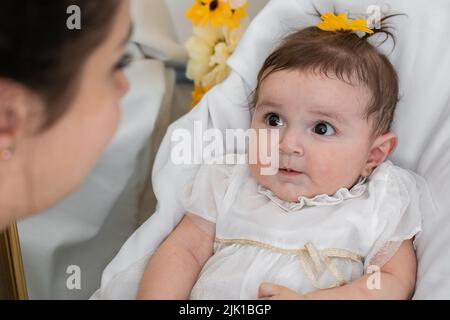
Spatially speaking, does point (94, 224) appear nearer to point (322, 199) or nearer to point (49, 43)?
point (322, 199)

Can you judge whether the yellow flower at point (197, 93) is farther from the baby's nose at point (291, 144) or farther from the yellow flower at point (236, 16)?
the baby's nose at point (291, 144)

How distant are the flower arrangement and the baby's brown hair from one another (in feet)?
0.71

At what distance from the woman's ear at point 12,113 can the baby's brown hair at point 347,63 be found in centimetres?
44

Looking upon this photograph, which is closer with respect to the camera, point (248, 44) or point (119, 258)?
point (119, 258)

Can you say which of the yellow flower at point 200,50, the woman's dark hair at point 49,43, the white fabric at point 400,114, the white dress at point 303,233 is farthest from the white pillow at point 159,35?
the woman's dark hair at point 49,43

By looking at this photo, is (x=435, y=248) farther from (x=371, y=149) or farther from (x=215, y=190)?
(x=215, y=190)

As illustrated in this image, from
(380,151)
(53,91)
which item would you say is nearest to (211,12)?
(380,151)

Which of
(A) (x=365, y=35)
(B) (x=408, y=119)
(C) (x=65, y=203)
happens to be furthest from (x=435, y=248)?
(C) (x=65, y=203)

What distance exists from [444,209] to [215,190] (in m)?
0.32

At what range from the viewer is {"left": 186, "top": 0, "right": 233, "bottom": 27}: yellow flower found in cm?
109

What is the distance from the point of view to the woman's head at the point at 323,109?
0.85 meters

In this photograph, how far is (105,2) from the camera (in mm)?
528

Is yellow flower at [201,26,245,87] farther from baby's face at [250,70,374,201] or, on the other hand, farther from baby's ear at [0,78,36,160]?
baby's ear at [0,78,36,160]
